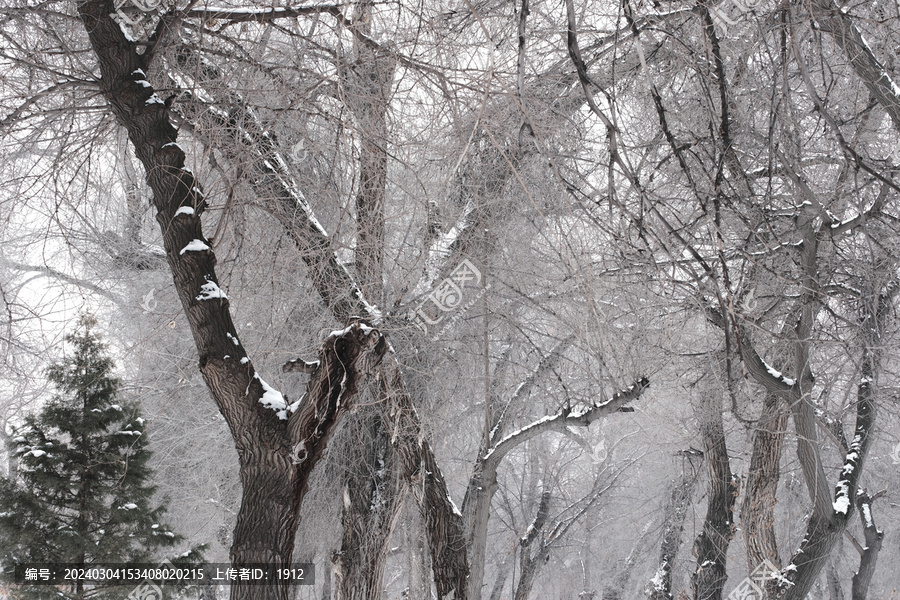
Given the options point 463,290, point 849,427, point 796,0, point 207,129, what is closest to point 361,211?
point 207,129

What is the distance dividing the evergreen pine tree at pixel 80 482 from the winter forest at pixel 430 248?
0.13 ft

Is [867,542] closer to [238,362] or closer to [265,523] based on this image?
[265,523]

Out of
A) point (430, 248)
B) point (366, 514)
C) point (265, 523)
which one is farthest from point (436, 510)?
point (265, 523)

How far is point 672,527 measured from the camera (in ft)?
42.6

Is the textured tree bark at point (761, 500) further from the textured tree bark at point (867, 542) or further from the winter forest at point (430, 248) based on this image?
the textured tree bark at point (867, 542)

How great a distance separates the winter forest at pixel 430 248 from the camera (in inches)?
148

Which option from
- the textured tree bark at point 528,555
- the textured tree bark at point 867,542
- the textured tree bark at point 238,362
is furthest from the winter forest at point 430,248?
the textured tree bark at point 528,555

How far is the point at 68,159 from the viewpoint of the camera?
4.68 m

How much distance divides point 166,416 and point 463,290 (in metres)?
4.79

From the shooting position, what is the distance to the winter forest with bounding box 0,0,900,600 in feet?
12.4

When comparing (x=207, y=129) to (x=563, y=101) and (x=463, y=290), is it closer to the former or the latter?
(x=563, y=101)

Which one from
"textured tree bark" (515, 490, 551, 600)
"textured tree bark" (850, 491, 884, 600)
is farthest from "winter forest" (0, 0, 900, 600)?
"textured tree bark" (515, 490, 551, 600)

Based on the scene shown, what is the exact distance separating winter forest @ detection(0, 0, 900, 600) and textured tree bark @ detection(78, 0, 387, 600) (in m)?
0.02
